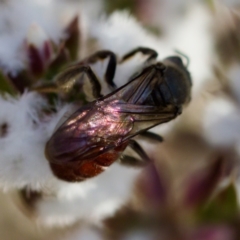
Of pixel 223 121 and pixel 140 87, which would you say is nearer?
pixel 140 87

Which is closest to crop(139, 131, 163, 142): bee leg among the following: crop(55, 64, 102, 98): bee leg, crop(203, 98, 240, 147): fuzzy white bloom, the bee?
the bee

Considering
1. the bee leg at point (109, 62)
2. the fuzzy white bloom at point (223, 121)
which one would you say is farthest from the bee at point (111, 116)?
the fuzzy white bloom at point (223, 121)

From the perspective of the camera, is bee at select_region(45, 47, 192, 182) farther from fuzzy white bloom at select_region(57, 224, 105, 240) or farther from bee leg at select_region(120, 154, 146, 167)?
fuzzy white bloom at select_region(57, 224, 105, 240)

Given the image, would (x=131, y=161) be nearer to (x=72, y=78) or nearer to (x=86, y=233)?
(x=72, y=78)

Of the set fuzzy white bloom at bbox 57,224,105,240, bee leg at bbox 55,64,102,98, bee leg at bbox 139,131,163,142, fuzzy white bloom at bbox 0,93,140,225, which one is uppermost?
bee leg at bbox 55,64,102,98

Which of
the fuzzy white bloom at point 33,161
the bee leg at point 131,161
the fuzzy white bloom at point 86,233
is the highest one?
the bee leg at point 131,161

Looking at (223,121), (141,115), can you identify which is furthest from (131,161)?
(223,121)

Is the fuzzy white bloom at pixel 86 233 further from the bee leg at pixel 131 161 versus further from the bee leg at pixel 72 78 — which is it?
the bee leg at pixel 72 78

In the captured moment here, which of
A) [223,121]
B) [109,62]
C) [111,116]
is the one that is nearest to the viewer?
[111,116]
